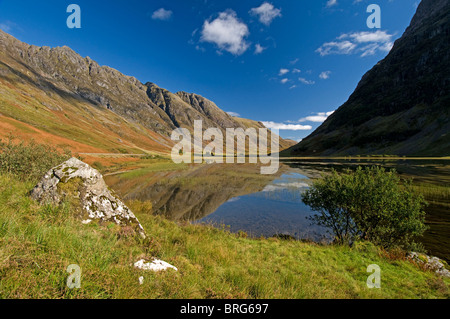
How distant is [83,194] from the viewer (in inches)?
328

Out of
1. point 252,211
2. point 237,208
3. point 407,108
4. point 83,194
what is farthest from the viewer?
point 407,108

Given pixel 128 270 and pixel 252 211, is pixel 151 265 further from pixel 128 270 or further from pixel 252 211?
pixel 252 211

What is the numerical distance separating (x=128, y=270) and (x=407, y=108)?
678 feet

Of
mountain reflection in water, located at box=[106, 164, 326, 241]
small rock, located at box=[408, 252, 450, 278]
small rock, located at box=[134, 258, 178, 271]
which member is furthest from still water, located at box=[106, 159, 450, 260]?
small rock, located at box=[134, 258, 178, 271]

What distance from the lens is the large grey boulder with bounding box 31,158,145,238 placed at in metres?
7.76

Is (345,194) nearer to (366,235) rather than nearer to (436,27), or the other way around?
(366,235)

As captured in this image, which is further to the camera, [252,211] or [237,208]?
[237,208]

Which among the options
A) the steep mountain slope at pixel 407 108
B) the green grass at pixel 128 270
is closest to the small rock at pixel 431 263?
the green grass at pixel 128 270

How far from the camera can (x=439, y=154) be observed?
87.1 metres

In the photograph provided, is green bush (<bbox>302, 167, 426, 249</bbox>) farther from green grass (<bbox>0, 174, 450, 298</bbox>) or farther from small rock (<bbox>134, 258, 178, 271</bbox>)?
small rock (<bbox>134, 258, 178, 271</bbox>)

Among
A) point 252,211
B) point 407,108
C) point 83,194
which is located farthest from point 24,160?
point 407,108

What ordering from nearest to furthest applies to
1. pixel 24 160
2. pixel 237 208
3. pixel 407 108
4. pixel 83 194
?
pixel 83 194 < pixel 24 160 < pixel 237 208 < pixel 407 108

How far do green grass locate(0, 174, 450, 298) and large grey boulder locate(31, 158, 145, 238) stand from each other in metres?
0.59

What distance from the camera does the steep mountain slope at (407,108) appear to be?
112188 mm
